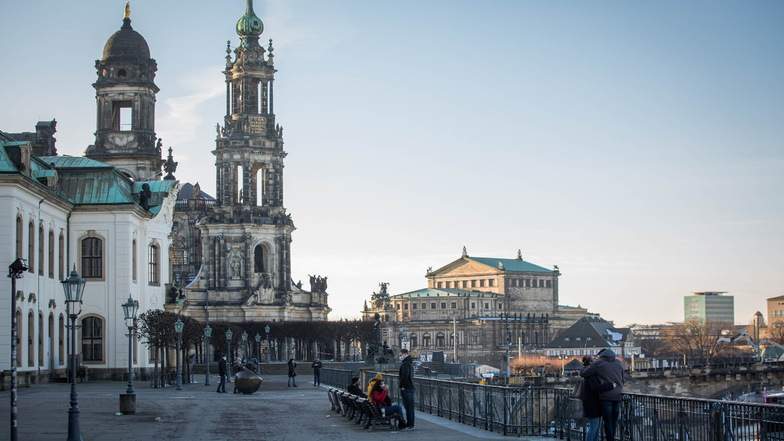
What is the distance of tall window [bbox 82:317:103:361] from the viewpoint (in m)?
60.7

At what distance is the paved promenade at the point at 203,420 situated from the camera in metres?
28.4

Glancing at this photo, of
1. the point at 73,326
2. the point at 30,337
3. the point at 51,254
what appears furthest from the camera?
the point at 51,254

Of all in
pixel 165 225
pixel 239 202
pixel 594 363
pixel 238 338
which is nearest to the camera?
pixel 594 363

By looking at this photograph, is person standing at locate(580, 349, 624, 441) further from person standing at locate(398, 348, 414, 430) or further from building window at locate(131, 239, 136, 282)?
building window at locate(131, 239, 136, 282)

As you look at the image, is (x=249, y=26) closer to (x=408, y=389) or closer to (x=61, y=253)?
(x=61, y=253)

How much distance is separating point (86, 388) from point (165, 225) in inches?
686

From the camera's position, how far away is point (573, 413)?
26.9 m

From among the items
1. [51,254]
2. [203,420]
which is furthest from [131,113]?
[203,420]

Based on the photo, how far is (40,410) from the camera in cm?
3606

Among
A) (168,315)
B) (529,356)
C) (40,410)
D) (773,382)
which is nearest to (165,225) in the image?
(168,315)

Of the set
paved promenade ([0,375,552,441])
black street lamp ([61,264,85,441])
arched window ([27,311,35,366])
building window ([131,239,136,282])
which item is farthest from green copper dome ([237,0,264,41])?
black street lamp ([61,264,85,441])

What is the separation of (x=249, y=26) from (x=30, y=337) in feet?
246

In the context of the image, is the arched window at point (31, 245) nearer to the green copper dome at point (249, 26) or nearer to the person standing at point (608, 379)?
the person standing at point (608, 379)

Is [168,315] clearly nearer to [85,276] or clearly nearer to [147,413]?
[85,276]
